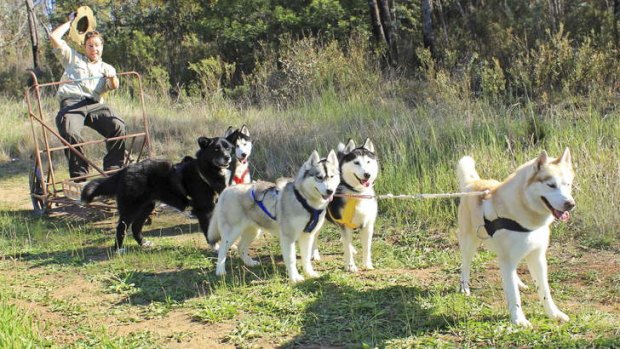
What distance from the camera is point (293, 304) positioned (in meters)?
4.34

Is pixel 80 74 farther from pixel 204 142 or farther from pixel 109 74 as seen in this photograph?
pixel 204 142

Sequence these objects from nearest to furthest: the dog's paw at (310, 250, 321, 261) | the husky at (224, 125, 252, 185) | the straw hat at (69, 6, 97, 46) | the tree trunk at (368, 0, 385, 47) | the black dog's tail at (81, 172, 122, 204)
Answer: the dog's paw at (310, 250, 321, 261), the black dog's tail at (81, 172, 122, 204), the husky at (224, 125, 252, 185), the straw hat at (69, 6, 97, 46), the tree trunk at (368, 0, 385, 47)

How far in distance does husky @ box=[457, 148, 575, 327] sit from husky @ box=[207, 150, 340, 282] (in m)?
1.34

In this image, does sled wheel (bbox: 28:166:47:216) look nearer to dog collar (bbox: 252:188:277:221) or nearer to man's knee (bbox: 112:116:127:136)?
man's knee (bbox: 112:116:127:136)

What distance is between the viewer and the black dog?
590cm

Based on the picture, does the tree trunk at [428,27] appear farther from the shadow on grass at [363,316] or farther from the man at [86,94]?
the shadow on grass at [363,316]

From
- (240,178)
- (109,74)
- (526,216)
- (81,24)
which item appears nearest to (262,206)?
(240,178)

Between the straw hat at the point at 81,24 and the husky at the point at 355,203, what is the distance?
4.08 metres

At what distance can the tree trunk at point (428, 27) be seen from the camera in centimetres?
1294

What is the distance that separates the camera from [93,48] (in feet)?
23.6

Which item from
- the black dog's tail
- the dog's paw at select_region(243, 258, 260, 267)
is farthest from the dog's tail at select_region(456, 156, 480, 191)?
the black dog's tail

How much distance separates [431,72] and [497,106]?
1354 millimetres

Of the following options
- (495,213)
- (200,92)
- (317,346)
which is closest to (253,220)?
(317,346)

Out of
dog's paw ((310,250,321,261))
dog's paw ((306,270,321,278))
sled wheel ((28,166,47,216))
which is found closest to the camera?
dog's paw ((306,270,321,278))
